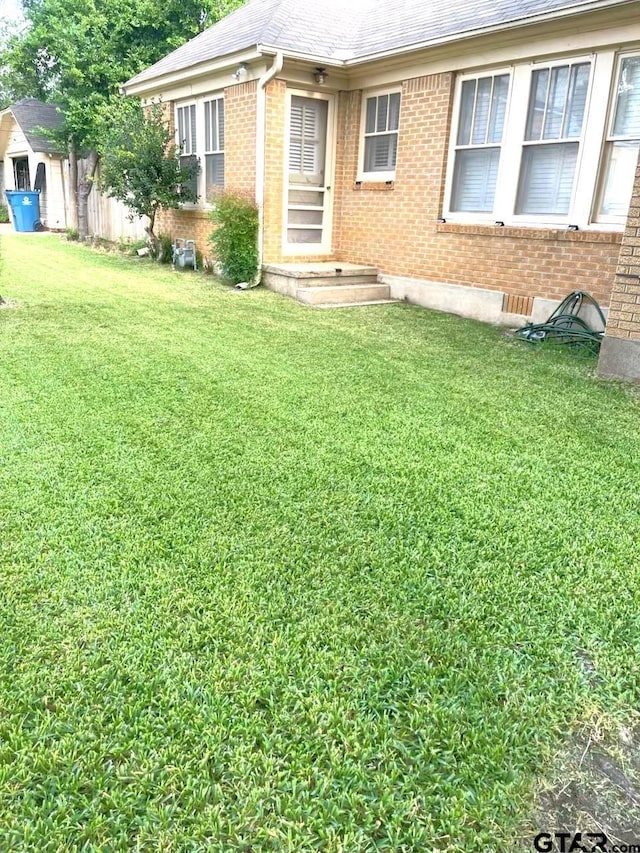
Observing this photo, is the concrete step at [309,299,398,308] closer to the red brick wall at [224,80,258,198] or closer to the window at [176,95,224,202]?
the red brick wall at [224,80,258,198]

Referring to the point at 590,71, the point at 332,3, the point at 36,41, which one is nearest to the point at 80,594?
the point at 590,71

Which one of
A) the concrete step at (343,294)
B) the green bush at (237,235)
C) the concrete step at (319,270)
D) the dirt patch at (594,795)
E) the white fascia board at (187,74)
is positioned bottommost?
the dirt patch at (594,795)

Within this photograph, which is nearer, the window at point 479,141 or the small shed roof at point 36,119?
the window at point 479,141

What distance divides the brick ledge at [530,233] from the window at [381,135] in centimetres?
164

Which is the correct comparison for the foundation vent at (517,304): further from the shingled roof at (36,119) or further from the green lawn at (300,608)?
the shingled roof at (36,119)

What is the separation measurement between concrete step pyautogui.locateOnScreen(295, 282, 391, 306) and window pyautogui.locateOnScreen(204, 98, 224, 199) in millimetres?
3331

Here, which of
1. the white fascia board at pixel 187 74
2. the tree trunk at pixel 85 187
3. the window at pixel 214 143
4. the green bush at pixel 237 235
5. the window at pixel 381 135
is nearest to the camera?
the white fascia board at pixel 187 74

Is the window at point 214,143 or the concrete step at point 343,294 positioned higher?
the window at point 214,143

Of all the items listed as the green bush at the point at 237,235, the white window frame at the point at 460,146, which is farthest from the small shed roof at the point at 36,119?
the white window frame at the point at 460,146

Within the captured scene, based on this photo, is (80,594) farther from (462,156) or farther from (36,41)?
(36,41)

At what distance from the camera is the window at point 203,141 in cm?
1054

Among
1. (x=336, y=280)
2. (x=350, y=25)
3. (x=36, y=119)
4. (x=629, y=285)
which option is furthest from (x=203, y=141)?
(x=36, y=119)

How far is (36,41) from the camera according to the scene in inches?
696

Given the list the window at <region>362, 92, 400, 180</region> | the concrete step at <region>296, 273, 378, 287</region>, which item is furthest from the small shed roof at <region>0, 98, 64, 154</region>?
the concrete step at <region>296, 273, 378, 287</region>
